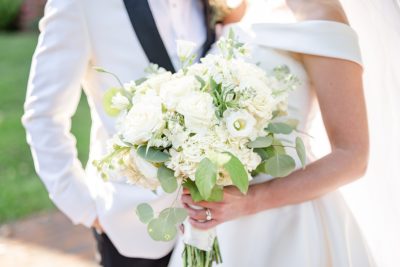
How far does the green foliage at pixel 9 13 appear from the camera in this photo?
1277cm

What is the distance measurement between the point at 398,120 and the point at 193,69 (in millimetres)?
889

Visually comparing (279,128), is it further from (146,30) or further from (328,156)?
(146,30)

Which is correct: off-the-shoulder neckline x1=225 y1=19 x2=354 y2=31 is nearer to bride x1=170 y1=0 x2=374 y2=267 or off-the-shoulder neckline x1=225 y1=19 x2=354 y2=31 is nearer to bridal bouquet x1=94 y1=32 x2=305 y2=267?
bride x1=170 y1=0 x2=374 y2=267

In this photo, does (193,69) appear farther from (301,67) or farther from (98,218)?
(98,218)

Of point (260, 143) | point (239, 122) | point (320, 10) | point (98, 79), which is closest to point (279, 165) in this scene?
point (260, 143)

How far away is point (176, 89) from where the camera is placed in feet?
5.88

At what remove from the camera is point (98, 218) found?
255cm

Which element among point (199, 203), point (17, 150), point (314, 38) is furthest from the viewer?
point (17, 150)

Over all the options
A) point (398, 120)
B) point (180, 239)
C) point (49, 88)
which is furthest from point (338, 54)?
point (49, 88)

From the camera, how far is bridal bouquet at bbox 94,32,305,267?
1.72 m

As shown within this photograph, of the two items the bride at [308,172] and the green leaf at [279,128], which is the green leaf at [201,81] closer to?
the green leaf at [279,128]

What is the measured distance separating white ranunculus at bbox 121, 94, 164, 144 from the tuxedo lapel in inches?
22.8

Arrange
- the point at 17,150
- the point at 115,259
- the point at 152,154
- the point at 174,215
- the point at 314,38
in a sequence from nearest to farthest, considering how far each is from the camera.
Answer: the point at 152,154 < the point at 174,215 < the point at 314,38 < the point at 115,259 < the point at 17,150

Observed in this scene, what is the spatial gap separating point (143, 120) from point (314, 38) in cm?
78
